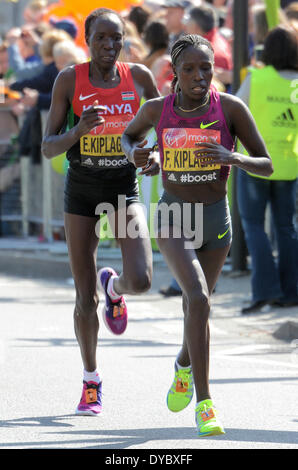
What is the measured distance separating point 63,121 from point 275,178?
383 cm

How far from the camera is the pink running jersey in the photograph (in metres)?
5.59

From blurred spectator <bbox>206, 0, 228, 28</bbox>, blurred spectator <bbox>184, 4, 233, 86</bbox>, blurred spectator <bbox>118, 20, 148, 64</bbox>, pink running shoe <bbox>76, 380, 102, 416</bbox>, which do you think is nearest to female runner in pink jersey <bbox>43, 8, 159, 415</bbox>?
pink running shoe <bbox>76, 380, 102, 416</bbox>

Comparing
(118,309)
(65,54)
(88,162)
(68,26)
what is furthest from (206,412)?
(68,26)

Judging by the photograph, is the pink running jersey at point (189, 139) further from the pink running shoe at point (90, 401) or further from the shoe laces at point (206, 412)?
the pink running shoe at point (90, 401)

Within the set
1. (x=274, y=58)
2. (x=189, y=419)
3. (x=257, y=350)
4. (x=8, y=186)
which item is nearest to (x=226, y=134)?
(x=189, y=419)

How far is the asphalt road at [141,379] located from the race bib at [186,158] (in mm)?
1242

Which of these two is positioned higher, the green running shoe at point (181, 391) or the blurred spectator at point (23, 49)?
the blurred spectator at point (23, 49)

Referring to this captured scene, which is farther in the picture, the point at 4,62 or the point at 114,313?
the point at 4,62

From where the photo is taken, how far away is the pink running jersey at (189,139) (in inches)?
220

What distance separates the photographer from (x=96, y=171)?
614cm

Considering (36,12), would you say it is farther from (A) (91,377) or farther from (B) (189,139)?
(B) (189,139)

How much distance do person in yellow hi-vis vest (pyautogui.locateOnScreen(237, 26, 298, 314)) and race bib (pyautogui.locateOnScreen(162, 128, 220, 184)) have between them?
375cm

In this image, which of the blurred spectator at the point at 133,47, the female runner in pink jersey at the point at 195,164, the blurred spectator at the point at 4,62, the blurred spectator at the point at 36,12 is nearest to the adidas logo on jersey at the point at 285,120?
the blurred spectator at the point at 133,47
